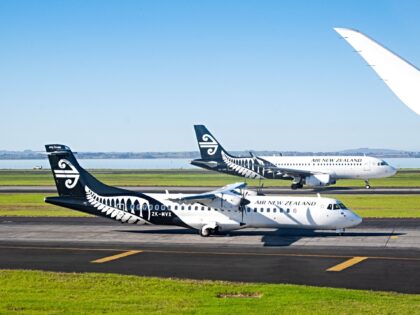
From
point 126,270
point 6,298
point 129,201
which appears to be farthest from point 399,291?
point 129,201

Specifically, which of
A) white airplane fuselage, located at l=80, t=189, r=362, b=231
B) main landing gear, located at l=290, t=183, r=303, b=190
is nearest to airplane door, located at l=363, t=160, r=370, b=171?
main landing gear, located at l=290, t=183, r=303, b=190

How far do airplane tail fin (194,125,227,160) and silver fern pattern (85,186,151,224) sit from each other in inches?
2321

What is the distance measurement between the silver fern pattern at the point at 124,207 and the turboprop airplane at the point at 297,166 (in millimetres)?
53270

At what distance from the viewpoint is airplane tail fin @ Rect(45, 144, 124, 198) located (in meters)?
45.5

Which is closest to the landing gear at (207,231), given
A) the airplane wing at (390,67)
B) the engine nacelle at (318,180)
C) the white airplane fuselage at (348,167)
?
the airplane wing at (390,67)

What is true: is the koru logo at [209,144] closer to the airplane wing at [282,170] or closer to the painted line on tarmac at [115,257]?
the airplane wing at [282,170]

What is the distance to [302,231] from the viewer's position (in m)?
46.2

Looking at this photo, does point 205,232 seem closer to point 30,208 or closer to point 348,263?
point 348,263

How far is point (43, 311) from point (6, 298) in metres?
2.71

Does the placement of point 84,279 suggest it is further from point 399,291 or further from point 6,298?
point 399,291

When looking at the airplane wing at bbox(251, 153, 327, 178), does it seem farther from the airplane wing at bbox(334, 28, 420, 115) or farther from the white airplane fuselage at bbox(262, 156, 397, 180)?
the airplane wing at bbox(334, 28, 420, 115)

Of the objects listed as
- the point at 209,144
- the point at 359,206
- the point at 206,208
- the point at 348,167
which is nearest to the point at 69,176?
the point at 206,208

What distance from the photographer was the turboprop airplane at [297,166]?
94.4m

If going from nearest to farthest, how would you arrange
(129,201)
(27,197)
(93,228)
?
(129,201)
(93,228)
(27,197)
